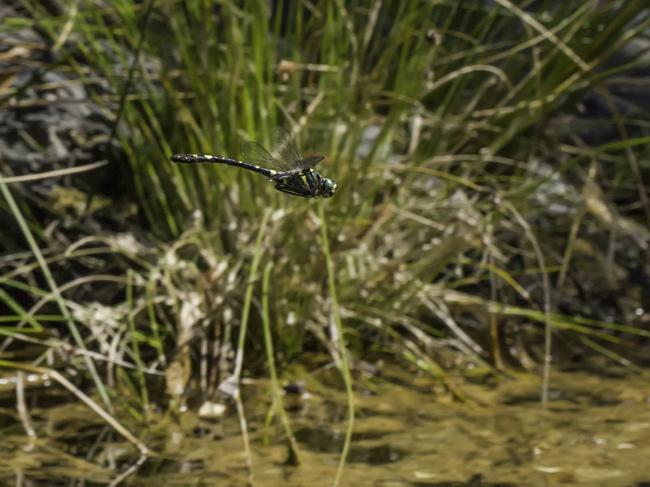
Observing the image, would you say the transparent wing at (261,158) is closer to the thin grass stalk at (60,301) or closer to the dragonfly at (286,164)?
the dragonfly at (286,164)

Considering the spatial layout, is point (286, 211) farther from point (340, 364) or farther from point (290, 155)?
point (290, 155)

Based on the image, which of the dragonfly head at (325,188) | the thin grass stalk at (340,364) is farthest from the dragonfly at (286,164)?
the thin grass stalk at (340,364)

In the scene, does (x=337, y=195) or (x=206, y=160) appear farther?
(x=337, y=195)

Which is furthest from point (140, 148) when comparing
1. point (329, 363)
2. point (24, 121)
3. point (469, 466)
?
point (469, 466)

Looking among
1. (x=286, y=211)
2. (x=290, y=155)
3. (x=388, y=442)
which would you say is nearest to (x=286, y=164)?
(x=290, y=155)

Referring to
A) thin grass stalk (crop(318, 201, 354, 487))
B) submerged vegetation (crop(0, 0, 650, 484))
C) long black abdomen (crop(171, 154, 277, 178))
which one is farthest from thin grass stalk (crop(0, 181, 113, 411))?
long black abdomen (crop(171, 154, 277, 178))

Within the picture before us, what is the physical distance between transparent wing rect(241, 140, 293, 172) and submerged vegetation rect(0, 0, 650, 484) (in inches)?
42.8

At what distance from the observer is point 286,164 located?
4.33 ft

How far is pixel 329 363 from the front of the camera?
282 centimetres

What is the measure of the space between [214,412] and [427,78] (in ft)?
3.54

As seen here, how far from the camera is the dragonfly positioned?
1.28 m

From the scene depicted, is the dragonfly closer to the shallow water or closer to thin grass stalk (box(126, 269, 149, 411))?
the shallow water

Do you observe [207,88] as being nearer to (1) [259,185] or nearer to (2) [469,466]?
(1) [259,185]

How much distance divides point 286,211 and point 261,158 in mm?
1397
